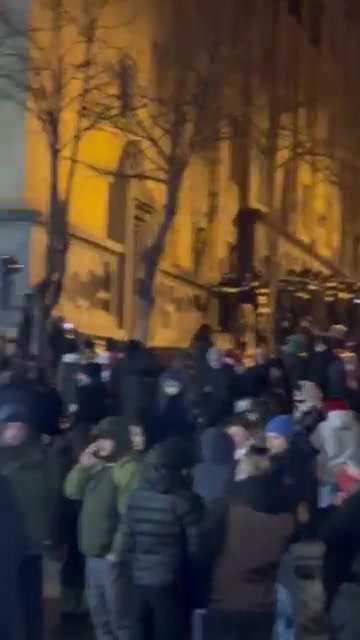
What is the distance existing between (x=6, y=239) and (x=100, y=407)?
51.1ft

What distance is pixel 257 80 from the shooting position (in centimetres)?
4731

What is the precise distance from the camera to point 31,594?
11.4 meters

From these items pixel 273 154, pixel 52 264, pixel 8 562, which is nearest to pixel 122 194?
pixel 273 154

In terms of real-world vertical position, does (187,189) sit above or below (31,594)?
above

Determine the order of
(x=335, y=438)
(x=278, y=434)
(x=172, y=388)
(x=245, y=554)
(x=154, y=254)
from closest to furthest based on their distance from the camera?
(x=245, y=554), (x=278, y=434), (x=335, y=438), (x=172, y=388), (x=154, y=254)

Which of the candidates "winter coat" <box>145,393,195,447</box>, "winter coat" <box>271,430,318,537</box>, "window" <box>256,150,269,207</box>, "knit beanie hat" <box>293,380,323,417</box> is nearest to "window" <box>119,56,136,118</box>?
"window" <box>256,150,269,207</box>

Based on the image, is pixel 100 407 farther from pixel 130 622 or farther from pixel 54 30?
pixel 54 30

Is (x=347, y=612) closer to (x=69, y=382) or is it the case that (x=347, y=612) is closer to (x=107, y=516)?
(x=107, y=516)

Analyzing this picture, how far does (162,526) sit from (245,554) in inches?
27.1

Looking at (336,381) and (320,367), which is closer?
(336,381)

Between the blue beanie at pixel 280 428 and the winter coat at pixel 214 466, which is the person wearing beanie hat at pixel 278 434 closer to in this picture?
the blue beanie at pixel 280 428

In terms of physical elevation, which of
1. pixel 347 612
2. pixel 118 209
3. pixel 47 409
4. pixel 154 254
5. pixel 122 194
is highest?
pixel 122 194

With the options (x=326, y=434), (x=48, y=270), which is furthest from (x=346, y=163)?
(x=326, y=434)

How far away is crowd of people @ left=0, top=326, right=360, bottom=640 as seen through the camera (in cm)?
931
